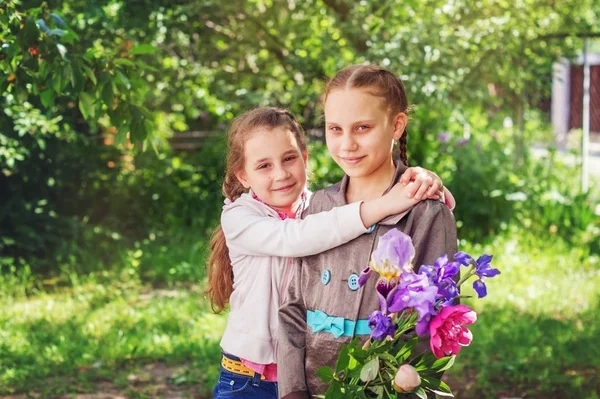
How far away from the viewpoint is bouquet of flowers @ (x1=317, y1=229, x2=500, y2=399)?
6.15 ft

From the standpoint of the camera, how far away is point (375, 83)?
87.0 inches

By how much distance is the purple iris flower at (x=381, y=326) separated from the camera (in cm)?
189

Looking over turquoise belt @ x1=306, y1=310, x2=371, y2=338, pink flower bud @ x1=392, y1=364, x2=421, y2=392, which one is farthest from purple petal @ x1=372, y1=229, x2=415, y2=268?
turquoise belt @ x1=306, y1=310, x2=371, y2=338

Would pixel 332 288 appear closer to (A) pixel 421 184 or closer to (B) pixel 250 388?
(A) pixel 421 184

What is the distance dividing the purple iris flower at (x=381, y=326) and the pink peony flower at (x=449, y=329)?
8cm

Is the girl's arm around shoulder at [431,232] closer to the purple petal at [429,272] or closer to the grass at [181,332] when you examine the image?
the purple petal at [429,272]

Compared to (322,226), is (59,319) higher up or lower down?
lower down

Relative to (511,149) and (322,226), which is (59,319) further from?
(511,149)

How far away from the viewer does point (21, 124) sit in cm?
613

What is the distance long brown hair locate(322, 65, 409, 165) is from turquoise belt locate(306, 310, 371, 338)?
49cm

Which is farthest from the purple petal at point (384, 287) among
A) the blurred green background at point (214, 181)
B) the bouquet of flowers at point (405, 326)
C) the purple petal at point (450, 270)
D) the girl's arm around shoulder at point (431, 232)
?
the blurred green background at point (214, 181)

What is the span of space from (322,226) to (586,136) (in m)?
6.57

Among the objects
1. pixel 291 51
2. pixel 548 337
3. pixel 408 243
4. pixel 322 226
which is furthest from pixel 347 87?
pixel 291 51

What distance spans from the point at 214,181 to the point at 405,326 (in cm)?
662
